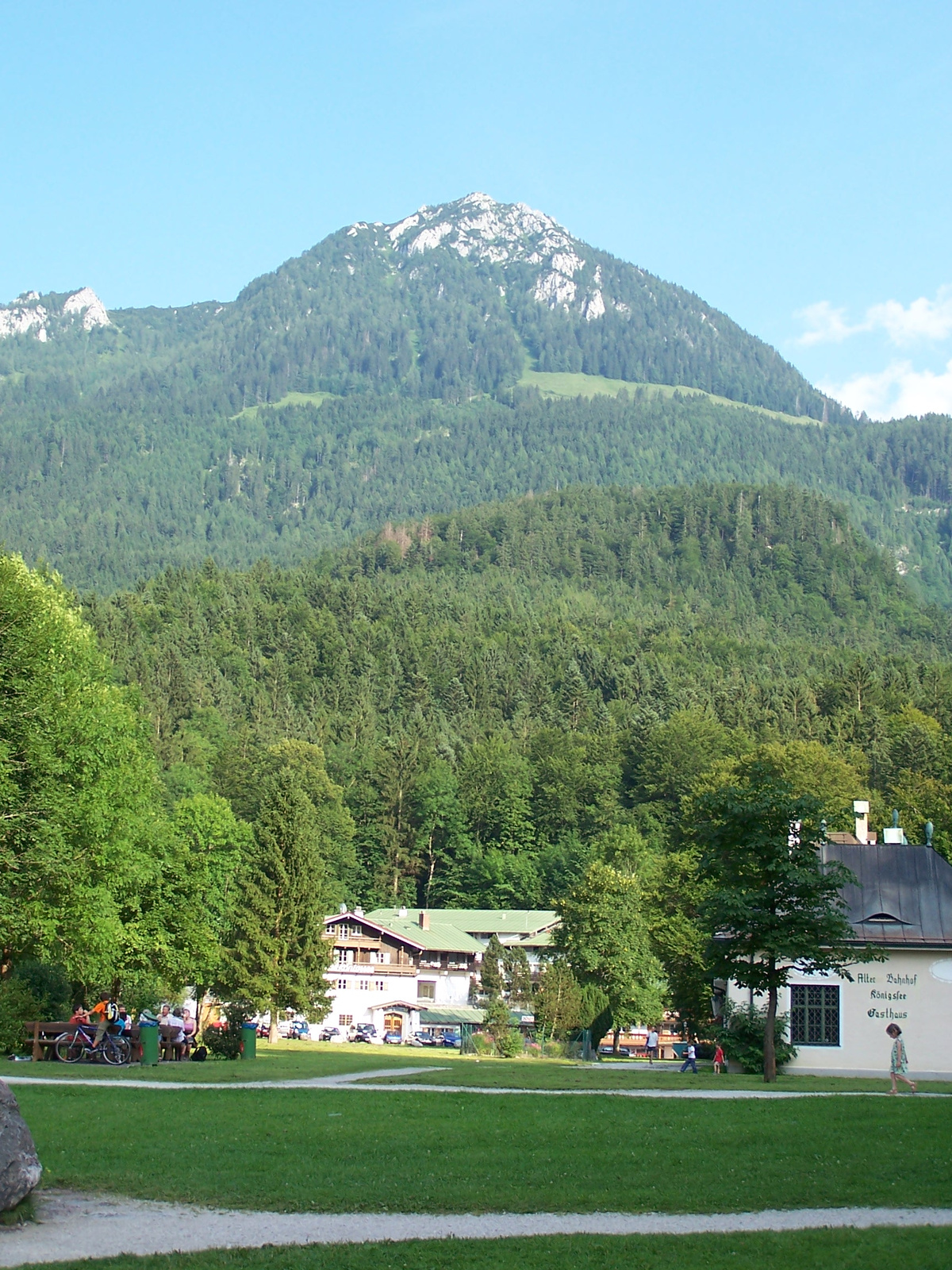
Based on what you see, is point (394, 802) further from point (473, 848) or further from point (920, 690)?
point (920, 690)

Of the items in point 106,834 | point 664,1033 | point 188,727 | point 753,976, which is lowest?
point 664,1033

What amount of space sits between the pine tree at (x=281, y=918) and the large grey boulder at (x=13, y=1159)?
48.0 meters

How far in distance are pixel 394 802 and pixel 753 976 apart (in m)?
102

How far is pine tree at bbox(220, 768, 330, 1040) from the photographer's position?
5956cm

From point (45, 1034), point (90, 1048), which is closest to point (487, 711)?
point (45, 1034)

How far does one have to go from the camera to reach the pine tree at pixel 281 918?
59562 millimetres

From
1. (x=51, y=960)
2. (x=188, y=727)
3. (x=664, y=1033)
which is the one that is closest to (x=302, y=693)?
(x=188, y=727)

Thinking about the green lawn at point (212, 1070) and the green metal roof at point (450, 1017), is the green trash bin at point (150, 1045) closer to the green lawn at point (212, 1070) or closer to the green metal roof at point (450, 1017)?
the green lawn at point (212, 1070)

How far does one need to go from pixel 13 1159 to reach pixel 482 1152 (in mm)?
6440

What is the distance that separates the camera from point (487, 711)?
542 feet

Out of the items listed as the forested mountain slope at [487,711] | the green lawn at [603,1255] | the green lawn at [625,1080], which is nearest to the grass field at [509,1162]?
the green lawn at [603,1255]

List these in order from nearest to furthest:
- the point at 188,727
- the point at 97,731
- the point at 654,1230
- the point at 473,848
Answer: the point at 654,1230, the point at 97,731, the point at 473,848, the point at 188,727

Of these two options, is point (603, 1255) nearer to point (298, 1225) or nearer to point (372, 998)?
point (298, 1225)

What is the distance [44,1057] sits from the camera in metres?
28.9
